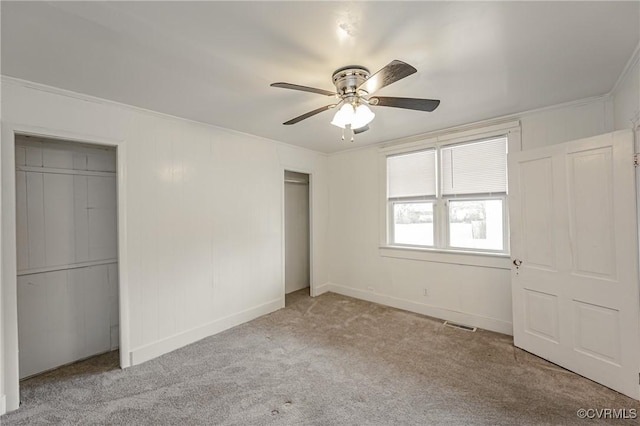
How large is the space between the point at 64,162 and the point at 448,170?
4360 millimetres

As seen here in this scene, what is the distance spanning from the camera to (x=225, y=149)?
3.54 metres

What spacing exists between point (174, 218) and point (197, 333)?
1.35 metres

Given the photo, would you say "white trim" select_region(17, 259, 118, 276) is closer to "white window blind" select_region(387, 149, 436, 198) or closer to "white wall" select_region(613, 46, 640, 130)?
"white window blind" select_region(387, 149, 436, 198)

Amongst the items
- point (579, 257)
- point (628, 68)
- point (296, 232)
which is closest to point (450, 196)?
→ point (579, 257)

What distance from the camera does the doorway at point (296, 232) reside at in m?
5.03

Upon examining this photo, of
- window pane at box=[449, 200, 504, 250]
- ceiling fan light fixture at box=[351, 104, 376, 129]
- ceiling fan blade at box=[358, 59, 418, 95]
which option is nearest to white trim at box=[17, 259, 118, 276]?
ceiling fan light fixture at box=[351, 104, 376, 129]

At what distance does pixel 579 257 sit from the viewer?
2451 mm

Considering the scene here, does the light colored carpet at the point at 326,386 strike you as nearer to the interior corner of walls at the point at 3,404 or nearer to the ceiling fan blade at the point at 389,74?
the interior corner of walls at the point at 3,404

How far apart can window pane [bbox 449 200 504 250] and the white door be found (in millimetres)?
434

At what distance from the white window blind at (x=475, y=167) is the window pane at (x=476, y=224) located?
0.17 m

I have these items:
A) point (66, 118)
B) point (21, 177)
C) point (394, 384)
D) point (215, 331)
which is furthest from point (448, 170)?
point (21, 177)

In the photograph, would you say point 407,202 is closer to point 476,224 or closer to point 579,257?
point 476,224

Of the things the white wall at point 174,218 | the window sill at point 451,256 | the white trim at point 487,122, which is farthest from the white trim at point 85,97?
the window sill at point 451,256

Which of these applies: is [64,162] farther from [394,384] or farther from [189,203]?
[394,384]
